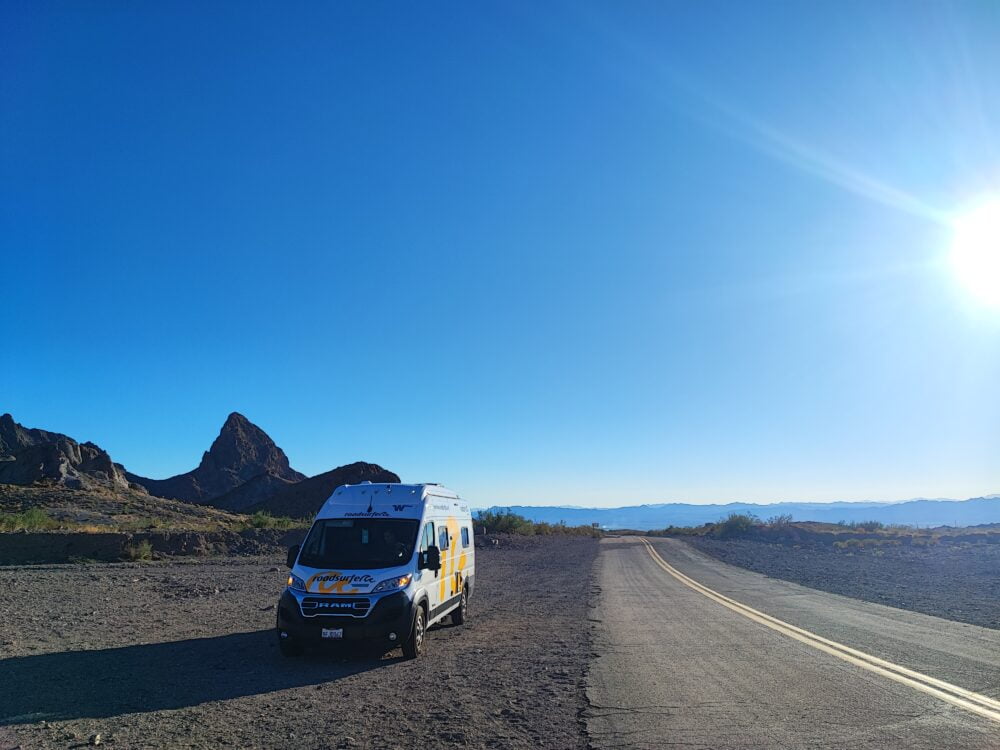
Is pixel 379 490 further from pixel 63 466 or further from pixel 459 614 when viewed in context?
pixel 63 466

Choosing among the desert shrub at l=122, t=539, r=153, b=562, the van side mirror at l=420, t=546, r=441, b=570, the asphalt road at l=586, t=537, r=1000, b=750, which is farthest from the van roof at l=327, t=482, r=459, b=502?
the desert shrub at l=122, t=539, r=153, b=562

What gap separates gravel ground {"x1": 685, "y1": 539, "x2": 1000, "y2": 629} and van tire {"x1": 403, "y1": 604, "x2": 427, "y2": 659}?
447 inches

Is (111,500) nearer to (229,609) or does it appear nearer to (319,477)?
(319,477)

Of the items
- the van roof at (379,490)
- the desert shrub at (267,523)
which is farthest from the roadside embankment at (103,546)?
the van roof at (379,490)

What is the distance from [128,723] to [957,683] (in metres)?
9.57

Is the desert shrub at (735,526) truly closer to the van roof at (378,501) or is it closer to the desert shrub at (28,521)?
the desert shrub at (28,521)

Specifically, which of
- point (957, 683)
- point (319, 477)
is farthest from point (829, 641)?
point (319, 477)

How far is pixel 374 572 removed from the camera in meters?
10.5

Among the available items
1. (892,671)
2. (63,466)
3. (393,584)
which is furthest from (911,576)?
(63,466)

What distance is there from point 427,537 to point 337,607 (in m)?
2.18

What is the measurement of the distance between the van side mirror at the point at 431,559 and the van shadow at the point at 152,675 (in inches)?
58.4

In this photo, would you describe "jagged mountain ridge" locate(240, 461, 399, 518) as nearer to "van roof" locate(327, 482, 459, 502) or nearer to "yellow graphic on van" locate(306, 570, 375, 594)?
"van roof" locate(327, 482, 459, 502)

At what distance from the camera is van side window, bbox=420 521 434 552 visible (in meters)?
11.4

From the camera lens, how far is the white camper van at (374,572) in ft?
32.9
